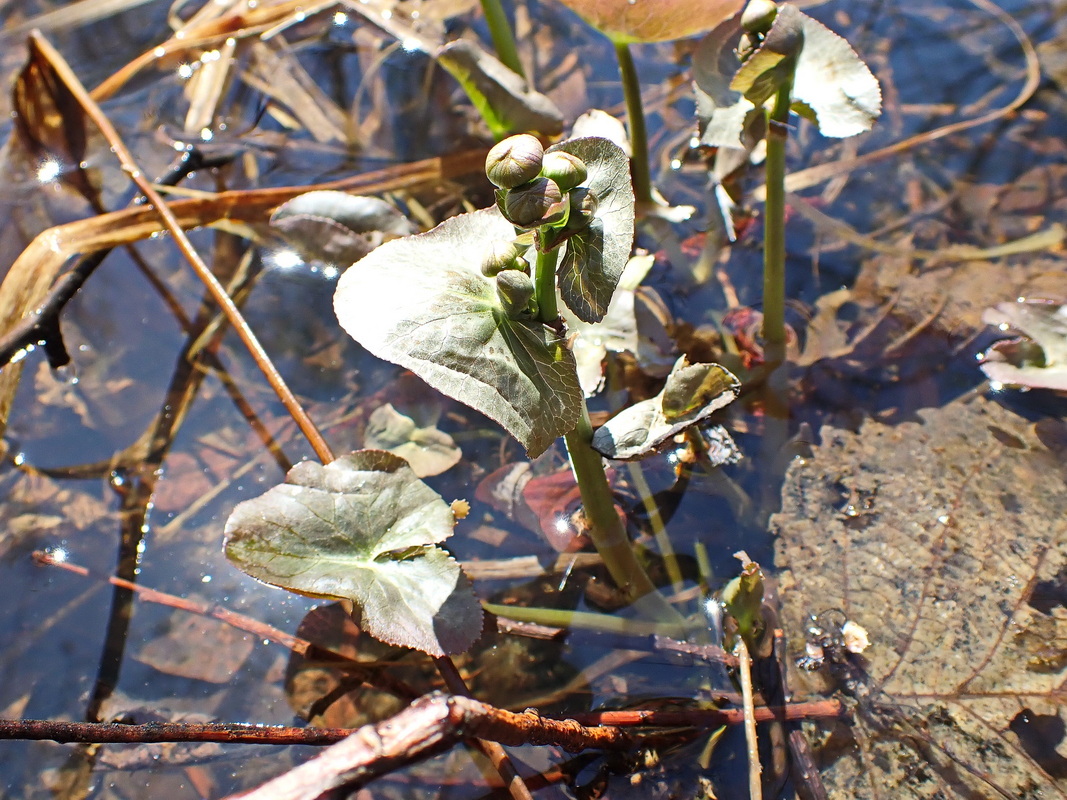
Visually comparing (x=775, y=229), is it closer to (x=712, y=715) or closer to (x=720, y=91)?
(x=720, y=91)

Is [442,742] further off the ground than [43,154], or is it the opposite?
[43,154]

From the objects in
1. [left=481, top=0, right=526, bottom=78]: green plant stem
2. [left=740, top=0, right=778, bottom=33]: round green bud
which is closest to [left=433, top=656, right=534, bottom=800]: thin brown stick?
[left=740, top=0, right=778, bottom=33]: round green bud

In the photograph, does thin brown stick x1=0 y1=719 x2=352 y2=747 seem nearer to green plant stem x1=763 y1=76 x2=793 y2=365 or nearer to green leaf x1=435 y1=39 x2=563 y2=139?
green plant stem x1=763 y1=76 x2=793 y2=365

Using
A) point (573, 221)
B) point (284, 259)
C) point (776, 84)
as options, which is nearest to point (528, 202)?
point (573, 221)

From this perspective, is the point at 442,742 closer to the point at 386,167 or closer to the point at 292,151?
the point at 386,167

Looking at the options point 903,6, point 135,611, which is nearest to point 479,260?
point 135,611

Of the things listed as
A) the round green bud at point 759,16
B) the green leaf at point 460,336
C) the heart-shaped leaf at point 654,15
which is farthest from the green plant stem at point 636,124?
the green leaf at point 460,336
